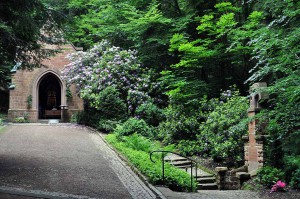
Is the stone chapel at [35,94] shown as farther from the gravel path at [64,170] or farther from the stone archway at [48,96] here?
the gravel path at [64,170]

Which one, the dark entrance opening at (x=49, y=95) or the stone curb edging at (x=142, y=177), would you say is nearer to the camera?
the stone curb edging at (x=142, y=177)

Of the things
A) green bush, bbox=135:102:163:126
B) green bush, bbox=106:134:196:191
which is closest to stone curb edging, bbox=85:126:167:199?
green bush, bbox=106:134:196:191

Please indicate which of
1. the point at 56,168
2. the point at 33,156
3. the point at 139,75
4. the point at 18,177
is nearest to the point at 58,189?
the point at 18,177

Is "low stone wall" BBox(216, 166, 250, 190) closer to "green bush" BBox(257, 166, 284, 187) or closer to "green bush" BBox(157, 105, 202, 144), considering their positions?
"green bush" BBox(257, 166, 284, 187)

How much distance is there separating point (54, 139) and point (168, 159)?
5.84 meters

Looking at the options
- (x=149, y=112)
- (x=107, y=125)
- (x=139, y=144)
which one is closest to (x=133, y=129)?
(x=149, y=112)

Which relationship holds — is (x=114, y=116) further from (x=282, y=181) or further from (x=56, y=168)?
(x=282, y=181)

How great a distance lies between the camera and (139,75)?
68.0 ft

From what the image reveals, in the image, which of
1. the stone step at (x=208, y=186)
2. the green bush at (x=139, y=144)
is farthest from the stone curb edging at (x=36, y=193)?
the green bush at (x=139, y=144)

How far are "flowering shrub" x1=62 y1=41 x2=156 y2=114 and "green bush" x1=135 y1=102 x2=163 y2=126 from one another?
685 mm

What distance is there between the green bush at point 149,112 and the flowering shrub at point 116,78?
685 millimetres

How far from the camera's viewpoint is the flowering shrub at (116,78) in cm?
1959

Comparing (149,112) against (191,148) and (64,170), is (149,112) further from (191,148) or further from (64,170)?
(64,170)

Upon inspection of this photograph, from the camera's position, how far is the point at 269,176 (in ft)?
31.7
